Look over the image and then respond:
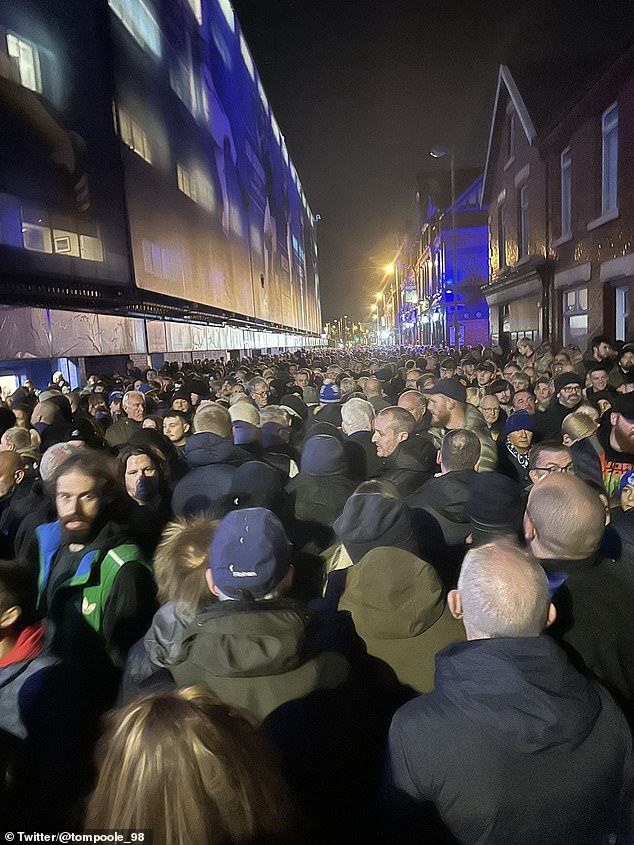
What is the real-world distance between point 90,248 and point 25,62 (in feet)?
15.3

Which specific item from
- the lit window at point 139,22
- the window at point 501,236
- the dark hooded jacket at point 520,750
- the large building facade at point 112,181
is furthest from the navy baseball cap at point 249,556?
the window at point 501,236

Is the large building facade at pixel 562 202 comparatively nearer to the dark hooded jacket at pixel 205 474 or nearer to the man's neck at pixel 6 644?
the dark hooded jacket at pixel 205 474

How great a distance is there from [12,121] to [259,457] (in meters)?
14.0

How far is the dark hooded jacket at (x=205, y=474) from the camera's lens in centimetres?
470

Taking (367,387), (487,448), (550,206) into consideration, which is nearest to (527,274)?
(550,206)

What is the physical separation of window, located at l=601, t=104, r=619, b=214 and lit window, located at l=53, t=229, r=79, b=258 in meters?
14.1

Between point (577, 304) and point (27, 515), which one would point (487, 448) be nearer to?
point (27, 515)

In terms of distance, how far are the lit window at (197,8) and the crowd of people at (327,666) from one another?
31.3 m

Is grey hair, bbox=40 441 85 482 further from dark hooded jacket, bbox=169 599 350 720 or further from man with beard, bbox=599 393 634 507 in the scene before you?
man with beard, bbox=599 393 634 507

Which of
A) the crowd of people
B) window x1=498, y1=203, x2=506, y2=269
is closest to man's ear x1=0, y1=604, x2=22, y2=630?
the crowd of people

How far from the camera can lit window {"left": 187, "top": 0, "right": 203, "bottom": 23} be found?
2850cm

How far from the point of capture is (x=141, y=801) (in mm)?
1431

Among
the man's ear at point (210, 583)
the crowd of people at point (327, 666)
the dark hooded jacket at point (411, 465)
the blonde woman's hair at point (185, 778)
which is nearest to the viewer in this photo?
the blonde woman's hair at point (185, 778)

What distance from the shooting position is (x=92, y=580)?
10.2 feet
